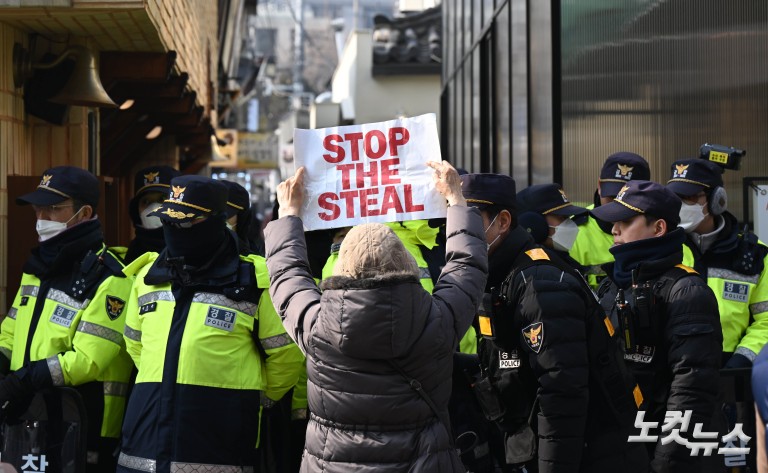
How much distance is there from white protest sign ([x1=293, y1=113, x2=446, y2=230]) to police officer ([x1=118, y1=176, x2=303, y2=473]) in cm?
61

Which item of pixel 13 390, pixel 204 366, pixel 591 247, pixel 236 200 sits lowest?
pixel 13 390

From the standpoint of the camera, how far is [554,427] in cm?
430

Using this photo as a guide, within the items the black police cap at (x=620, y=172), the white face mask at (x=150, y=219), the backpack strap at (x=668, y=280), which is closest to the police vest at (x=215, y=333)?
the backpack strap at (x=668, y=280)

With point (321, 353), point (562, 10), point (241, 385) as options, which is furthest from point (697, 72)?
point (321, 353)

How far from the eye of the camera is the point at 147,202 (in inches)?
290

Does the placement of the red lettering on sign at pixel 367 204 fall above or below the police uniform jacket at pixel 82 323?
above

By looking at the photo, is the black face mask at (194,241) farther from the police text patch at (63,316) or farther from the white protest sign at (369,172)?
the police text patch at (63,316)

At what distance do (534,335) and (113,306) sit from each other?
91.0 inches

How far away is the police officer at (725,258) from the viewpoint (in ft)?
20.3

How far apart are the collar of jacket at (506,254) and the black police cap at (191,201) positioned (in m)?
1.36

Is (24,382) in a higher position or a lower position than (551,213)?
lower

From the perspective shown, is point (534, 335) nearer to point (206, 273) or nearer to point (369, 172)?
point (369, 172)

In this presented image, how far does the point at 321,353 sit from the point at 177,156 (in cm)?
1337

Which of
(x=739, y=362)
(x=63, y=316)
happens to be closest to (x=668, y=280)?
(x=739, y=362)
